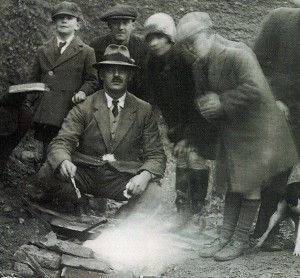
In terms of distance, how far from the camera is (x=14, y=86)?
3801 millimetres

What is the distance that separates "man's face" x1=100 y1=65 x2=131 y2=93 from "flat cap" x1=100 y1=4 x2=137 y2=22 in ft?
1.11

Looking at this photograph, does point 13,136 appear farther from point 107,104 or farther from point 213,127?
point 213,127

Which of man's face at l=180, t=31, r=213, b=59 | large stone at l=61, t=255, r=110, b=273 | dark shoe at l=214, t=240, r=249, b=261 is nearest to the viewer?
large stone at l=61, t=255, r=110, b=273

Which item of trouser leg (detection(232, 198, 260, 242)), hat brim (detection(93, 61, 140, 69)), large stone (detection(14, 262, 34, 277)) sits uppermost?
hat brim (detection(93, 61, 140, 69))

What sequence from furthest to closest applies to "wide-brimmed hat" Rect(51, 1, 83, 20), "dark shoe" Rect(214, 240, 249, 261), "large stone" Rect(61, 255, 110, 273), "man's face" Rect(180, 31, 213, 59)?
"wide-brimmed hat" Rect(51, 1, 83, 20)
"man's face" Rect(180, 31, 213, 59)
"dark shoe" Rect(214, 240, 249, 261)
"large stone" Rect(61, 255, 110, 273)

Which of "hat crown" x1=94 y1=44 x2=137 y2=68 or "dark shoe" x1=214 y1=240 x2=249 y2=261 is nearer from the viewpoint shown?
"dark shoe" x1=214 y1=240 x2=249 y2=261

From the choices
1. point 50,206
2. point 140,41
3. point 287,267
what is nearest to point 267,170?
point 287,267

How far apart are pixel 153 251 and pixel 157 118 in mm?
839

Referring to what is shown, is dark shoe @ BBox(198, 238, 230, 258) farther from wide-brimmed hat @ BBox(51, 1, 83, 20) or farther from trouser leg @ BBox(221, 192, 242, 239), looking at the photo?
wide-brimmed hat @ BBox(51, 1, 83, 20)

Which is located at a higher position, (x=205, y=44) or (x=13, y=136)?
(x=205, y=44)

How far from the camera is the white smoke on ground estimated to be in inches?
138

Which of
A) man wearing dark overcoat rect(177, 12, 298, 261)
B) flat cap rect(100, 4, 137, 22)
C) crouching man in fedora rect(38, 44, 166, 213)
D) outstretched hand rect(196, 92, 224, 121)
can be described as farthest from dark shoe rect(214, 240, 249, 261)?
flat cap rect(100, 4, 137, 22)

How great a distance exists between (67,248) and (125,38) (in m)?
1.36

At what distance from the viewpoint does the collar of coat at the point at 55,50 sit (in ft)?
12.6
